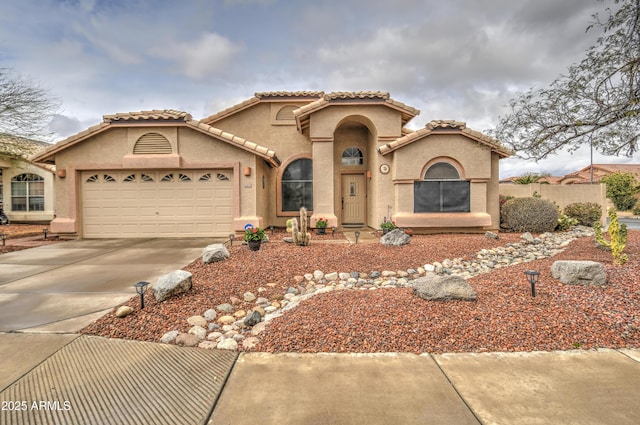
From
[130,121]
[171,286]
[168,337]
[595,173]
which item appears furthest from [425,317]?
[595,173]

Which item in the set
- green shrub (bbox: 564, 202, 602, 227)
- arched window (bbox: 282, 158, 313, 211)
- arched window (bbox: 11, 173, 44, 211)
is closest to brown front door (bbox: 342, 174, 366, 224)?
arched window (bbox: 282, 158, 313, 211)

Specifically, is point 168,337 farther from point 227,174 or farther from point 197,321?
point 227,174

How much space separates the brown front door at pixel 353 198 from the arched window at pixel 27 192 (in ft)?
54.6

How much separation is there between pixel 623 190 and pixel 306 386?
3954 centimetres

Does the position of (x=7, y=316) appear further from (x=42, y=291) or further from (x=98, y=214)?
(x=98, y=214)

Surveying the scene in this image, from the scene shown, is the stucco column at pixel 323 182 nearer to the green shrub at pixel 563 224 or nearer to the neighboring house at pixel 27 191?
the green shrub at pixel 563 224

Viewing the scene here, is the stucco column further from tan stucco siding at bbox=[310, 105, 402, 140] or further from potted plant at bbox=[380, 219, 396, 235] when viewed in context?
potted plant at bbox=[380, 219, 396, 235]

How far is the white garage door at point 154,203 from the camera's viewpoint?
1137 cm

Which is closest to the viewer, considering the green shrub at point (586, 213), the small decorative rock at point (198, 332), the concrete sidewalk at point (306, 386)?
the concrete sidewalk at point (306, 386)

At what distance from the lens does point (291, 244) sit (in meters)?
9.02

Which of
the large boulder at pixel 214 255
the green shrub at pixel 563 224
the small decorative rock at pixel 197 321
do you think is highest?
the green shrub at pixel 563 224

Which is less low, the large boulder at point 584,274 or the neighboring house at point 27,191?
the neighboring house at point 27,191

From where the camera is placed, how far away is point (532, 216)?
11.9 meters

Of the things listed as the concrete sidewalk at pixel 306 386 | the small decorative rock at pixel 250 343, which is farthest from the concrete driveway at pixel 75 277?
the small decorative rock at pixel 250 343
